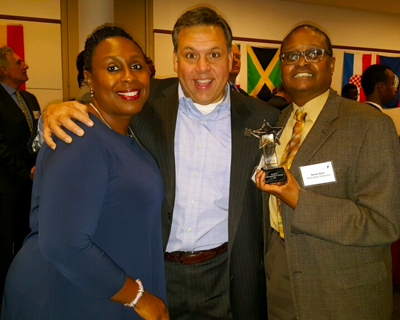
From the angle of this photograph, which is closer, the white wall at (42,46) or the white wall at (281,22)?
the white wall at (42,46)

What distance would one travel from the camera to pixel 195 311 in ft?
6.07

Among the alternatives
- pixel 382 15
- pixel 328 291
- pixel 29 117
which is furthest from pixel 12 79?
pixel 382 15

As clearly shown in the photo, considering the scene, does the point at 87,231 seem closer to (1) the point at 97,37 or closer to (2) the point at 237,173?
Answer: (1) the point at 97,37

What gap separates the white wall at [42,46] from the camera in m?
5.47

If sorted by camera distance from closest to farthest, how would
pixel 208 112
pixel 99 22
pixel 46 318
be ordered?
pixel 46 318
pixel 208 112
pixel 99 22

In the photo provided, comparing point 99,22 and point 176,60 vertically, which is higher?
point 99,22

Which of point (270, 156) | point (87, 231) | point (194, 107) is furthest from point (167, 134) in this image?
point (87, 231)

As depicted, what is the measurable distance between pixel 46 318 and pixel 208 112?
119 centimetres

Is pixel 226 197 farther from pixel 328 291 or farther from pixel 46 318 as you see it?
pixel 46 318

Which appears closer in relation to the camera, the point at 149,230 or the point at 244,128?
the point at 149,230

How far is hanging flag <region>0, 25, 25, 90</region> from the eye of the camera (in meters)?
5.37

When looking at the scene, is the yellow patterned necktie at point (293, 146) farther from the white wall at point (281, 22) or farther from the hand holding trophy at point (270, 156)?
the white wall at point (281, 22)

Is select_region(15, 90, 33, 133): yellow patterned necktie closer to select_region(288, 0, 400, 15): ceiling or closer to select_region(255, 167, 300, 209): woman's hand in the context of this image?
select_region(255, 167, 300, 209): woman's hand

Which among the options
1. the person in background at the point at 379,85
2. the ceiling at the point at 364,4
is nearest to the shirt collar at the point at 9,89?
the person in background at the point at 379,85
